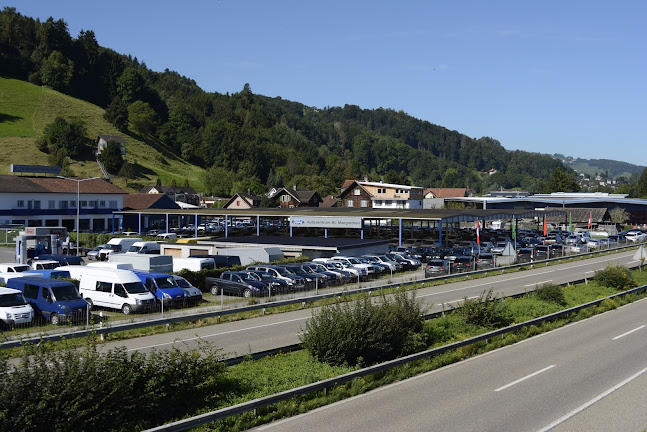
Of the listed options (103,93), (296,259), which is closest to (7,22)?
(103,93)

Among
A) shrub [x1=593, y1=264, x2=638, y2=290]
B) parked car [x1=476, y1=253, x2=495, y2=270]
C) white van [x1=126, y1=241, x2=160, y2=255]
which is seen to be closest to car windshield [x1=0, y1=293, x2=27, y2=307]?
white van [x1=126, y1=241, x2=160, y2=255]

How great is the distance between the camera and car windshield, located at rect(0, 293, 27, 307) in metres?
Result: 24.7

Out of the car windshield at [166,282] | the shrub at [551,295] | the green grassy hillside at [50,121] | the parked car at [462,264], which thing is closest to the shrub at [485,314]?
the shrub at [551,295]

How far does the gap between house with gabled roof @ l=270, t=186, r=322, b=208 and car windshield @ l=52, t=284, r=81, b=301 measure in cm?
9943

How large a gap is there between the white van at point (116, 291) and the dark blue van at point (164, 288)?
0.81 metres

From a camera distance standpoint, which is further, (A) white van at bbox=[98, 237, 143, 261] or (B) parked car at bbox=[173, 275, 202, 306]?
(A) white van at bbox=[98, 237, 143, 261]

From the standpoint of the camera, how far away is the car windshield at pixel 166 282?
30.5 metres

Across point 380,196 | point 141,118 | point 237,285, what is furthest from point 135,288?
point 141,118

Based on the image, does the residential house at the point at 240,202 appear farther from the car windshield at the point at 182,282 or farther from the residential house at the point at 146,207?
the car windshield at the point at 182,282

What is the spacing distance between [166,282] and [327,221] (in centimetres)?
3663

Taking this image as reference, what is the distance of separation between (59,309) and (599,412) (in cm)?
2066

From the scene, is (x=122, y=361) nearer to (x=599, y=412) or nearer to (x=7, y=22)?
(x=599, y=412)

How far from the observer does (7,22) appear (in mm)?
183250

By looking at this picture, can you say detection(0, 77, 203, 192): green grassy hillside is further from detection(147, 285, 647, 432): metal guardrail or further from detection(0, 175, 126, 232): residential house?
detection(147, 285, 647, 432): metal guardrail
